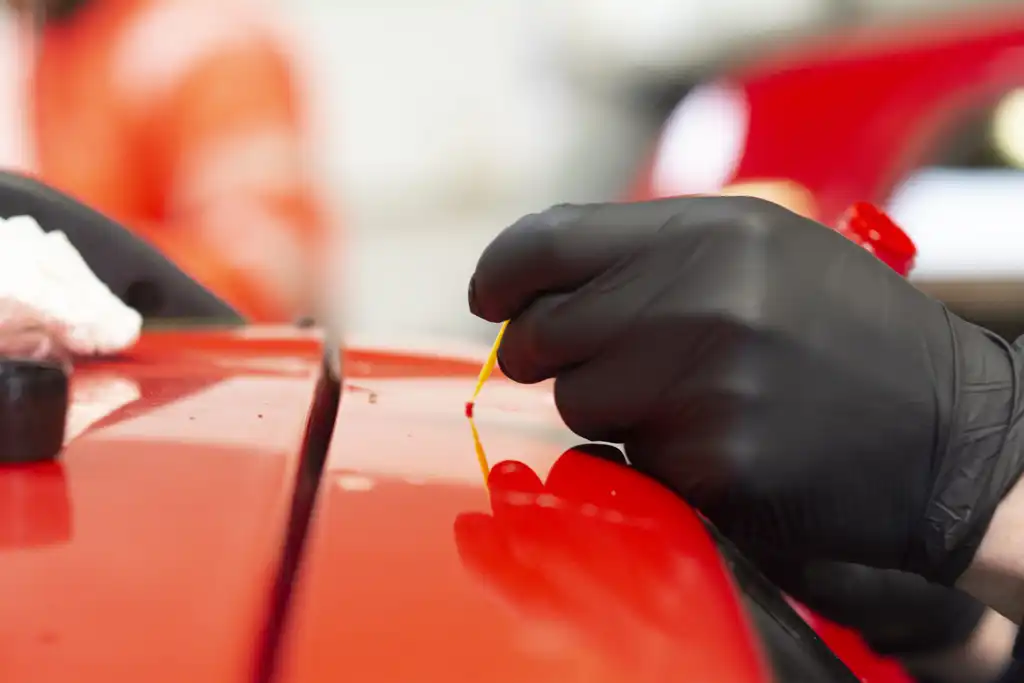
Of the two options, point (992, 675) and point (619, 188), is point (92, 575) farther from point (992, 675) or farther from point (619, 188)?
point (619, 188)

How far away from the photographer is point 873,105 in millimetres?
1440

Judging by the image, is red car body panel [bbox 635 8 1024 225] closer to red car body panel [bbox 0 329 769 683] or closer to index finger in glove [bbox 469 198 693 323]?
index finger in glove [bbox 469 198 693 323]

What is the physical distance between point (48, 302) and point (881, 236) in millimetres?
558

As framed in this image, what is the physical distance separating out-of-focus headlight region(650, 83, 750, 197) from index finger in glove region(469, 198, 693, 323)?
3.38ft

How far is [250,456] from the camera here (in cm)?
40

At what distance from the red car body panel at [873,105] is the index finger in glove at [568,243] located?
1005 mm

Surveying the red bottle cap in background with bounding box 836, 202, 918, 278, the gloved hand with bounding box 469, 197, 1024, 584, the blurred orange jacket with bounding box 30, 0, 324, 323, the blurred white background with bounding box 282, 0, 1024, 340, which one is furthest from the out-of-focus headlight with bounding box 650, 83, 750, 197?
the gloved hand with bounding box 469, 197, 1024, 584

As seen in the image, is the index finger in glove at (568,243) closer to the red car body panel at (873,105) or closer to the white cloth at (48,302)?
the white cloth at (48,302)

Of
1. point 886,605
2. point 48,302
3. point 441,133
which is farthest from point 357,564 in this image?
point 441,133

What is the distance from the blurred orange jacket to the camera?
1650 mm

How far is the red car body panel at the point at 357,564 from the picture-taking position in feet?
0.83

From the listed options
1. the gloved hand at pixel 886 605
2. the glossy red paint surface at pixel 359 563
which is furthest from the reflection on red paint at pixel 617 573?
the gloved hand at pixel 886 605

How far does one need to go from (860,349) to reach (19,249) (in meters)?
0.52

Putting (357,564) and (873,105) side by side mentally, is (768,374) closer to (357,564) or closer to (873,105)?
(357,564)
